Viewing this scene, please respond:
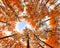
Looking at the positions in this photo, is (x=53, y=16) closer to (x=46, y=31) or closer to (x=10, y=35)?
(x=46, y=31)

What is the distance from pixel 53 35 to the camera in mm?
13328

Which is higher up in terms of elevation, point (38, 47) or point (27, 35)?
Result: point (27, 35)

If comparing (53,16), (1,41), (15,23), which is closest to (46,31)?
(53,16)

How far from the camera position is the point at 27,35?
13.7 metres

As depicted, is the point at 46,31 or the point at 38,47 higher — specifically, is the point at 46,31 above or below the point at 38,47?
above

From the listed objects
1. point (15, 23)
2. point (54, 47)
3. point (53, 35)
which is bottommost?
point (54, 47)

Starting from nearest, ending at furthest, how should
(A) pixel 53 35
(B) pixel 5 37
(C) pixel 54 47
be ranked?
1. (C) pixel 54 47
2. (A) pixel 53 35
3. (B) pixel 5 37

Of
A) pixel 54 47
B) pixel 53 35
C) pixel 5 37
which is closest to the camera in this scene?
pixel 54 47

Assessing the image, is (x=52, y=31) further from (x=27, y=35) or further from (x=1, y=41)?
(x=1, y=41)

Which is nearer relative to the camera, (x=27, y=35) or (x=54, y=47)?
(x=54, y=47)

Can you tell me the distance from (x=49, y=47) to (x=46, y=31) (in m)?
1.38

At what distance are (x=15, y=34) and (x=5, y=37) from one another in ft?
2.82

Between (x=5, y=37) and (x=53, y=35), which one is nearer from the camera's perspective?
(x=53, y=35)

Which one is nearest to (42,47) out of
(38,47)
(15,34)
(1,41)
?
(38,47)
